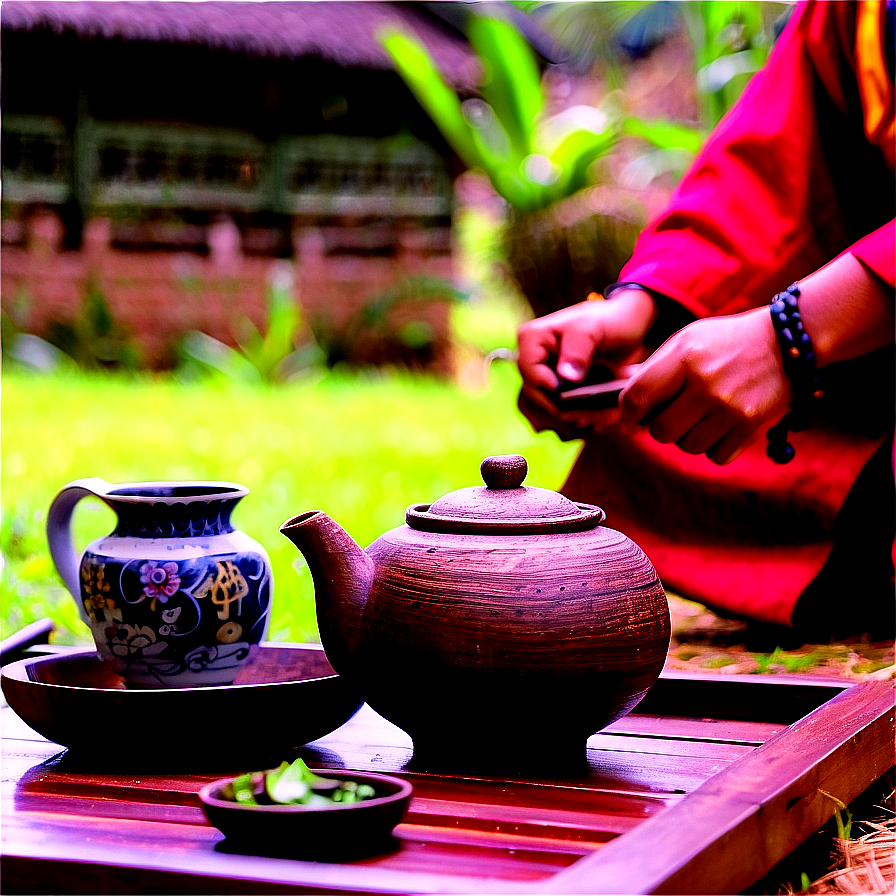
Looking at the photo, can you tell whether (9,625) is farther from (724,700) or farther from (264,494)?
(724,700)

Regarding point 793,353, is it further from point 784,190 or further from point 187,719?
point 187,719

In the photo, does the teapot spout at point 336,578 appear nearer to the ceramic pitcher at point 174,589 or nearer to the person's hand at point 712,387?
the ceramic pitcher at point 174,589

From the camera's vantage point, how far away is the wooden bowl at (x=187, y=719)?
1179 mm

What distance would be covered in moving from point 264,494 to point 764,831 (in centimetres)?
271

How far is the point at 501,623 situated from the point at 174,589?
1.20 feet

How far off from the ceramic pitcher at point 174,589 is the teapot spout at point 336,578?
0.36 ft

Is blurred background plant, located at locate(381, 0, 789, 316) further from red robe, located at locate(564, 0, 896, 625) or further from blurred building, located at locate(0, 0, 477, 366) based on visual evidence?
red robe, located at locate(564, 0, 896, 625)

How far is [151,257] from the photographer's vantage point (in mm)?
8359

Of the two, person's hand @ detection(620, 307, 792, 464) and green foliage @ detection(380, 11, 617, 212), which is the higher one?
green foliage @ detection(380, 11, 617, 212)

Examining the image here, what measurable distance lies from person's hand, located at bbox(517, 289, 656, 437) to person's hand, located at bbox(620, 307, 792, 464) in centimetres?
22

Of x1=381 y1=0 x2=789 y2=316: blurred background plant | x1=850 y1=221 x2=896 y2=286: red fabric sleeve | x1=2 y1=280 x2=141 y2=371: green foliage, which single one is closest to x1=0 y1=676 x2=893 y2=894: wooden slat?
x1=850 y1=221 x2=896 y2=286: red fabric sleeve

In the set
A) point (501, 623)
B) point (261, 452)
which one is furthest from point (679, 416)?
point (261, 452)

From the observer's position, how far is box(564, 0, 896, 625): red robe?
1.91 meters

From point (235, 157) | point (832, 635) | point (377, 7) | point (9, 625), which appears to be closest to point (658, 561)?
point (832, 635)
